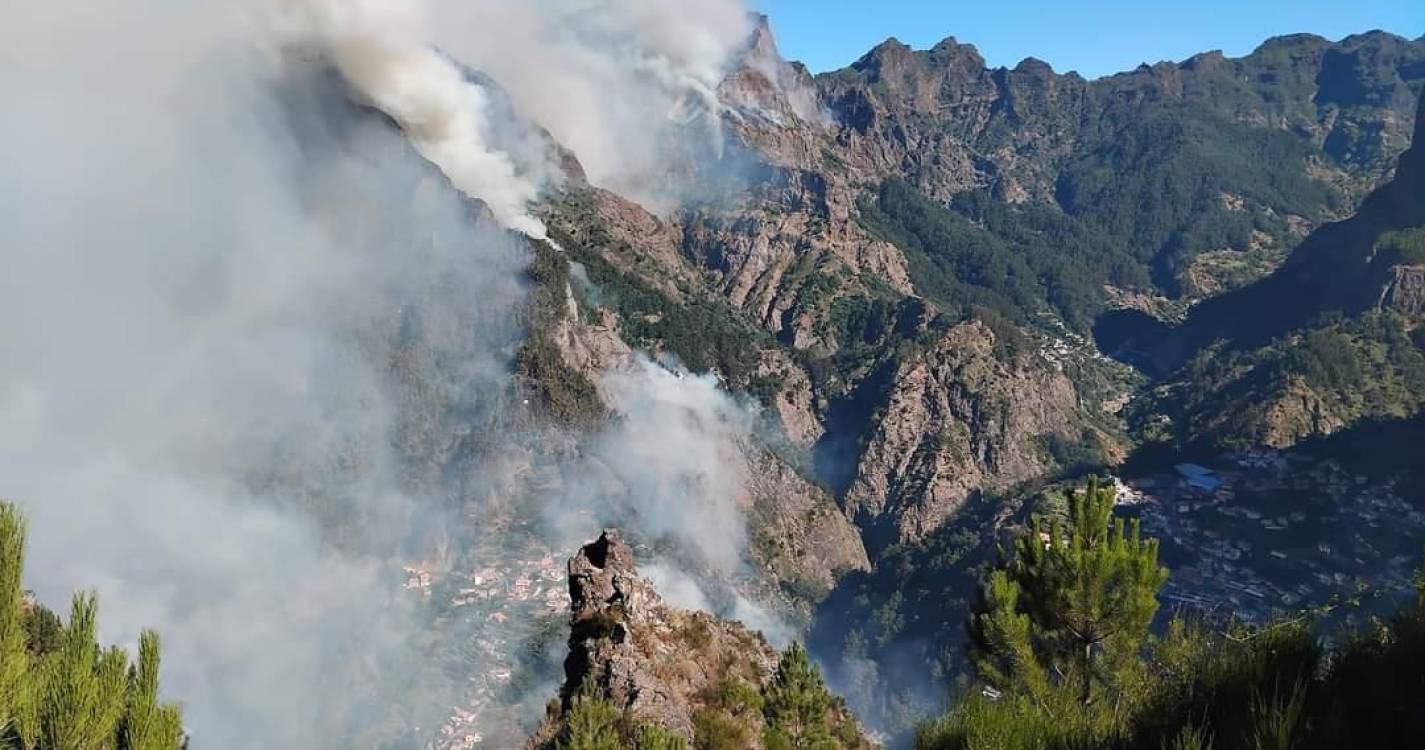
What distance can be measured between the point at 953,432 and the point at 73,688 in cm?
14058

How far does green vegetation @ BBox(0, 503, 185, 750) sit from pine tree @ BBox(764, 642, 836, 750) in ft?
40.1

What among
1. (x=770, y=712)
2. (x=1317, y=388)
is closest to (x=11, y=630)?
(x=770, y=712)

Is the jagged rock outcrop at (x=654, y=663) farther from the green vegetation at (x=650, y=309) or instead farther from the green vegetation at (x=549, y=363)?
the green vegetation at (x=650, y=309)

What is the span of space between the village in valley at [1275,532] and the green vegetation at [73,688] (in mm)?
77654

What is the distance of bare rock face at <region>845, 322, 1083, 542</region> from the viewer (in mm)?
134000

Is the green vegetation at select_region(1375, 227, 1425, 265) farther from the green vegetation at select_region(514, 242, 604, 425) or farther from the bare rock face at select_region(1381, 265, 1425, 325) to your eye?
the green vegetation at select_region(514, 242, 604, 425)

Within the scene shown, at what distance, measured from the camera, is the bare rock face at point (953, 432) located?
134m

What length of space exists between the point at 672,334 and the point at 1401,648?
14169cm

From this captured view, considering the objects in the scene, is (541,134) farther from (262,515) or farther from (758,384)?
(262,515)

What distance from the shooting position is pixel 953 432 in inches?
5595

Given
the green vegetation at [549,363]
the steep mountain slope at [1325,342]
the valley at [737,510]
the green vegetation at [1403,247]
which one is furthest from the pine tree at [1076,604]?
the green vegetation at [1403,247]

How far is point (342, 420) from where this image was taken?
94.0 meters

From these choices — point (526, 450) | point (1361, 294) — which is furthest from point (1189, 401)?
point (526, 450)

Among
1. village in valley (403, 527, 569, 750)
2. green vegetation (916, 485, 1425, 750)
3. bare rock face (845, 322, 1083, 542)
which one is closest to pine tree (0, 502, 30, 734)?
green vegetation (916, 485, 1425, 750)
